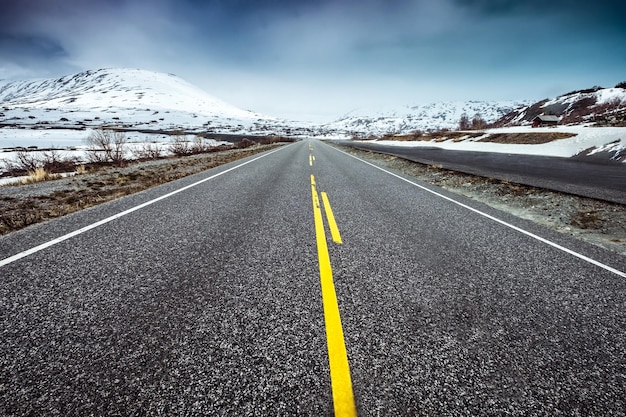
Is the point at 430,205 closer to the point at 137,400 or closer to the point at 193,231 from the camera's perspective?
the point at 193,231

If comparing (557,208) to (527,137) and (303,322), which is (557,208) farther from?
(527,137)

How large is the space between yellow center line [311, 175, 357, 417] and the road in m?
0.01

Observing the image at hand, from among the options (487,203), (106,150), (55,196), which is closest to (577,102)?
(487,203)

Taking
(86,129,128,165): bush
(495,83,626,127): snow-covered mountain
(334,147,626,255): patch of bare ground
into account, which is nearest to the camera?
(334,147,626,255): patch of bare ground

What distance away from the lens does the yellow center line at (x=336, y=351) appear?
5.83 ft

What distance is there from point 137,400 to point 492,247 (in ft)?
16.4

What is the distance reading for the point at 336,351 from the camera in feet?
7.27

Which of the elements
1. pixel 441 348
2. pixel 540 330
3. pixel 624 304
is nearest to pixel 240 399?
pixel 441 348

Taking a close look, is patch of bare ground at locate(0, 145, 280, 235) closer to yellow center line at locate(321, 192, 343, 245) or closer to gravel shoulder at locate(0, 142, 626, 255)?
gravel shoulder at locate(0, 142, 626, 255)

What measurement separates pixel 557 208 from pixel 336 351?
818 cm

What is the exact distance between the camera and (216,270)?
3.53 m

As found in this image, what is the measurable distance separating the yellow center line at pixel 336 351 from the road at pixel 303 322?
12 millimetres

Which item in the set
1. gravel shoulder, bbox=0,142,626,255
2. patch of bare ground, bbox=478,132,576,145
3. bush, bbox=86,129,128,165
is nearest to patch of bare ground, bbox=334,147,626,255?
gravel shoulder, bbox=0,142,626,255

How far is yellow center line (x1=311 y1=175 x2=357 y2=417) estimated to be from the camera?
1.78 metres
